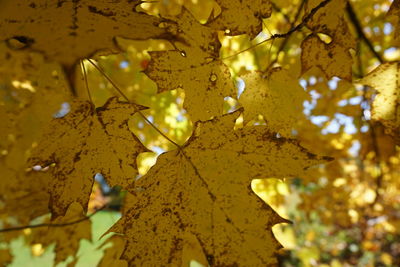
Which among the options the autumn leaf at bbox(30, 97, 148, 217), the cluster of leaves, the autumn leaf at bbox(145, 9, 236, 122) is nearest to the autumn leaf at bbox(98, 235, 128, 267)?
the cluster of leaves

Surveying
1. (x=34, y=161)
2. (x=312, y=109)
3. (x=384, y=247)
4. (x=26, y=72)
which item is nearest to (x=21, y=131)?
(x=26, y=72)

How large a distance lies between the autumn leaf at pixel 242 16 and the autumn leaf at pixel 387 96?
34 cm

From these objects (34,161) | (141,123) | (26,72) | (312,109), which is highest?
(26,72)

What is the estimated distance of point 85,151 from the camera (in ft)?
2.70

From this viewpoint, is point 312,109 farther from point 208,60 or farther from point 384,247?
point 384,247

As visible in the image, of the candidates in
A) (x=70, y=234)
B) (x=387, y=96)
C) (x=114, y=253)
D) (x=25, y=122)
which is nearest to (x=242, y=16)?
(x=387, y=96)

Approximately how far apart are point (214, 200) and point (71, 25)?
0.47 metres

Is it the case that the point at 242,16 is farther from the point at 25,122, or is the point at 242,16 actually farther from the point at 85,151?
the point at 25,122

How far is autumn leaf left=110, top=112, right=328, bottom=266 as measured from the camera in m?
0.72

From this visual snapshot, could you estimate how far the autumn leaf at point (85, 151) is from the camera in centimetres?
80

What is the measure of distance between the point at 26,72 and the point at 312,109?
197 centimetres

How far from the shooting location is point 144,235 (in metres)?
0.76

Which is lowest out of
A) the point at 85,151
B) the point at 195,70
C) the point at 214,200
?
the point at 214,200

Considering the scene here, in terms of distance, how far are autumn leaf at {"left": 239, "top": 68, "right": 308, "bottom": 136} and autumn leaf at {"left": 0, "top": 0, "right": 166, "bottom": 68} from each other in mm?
527
